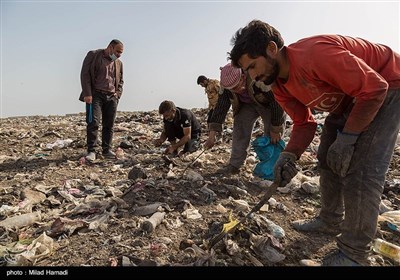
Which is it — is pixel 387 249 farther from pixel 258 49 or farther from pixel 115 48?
pixel 115 48

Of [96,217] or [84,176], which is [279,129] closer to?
[96,217]

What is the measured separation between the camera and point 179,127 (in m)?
5.80

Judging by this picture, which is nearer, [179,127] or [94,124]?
[94,124]

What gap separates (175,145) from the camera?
571cm

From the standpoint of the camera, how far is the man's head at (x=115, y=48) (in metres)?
5.61

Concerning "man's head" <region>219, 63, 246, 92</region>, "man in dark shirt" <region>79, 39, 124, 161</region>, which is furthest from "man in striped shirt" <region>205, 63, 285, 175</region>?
"man in dark shirt" <region>79, 39, 124, 161</region>

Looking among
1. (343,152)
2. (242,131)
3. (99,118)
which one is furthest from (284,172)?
(99,118)

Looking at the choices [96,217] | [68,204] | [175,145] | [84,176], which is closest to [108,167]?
[84,176]

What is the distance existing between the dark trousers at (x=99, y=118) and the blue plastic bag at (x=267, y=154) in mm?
2882

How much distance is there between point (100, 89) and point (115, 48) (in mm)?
749

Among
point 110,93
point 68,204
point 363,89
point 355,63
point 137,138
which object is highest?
point 355,63

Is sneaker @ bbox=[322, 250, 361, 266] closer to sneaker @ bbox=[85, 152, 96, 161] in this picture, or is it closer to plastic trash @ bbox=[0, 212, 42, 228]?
plastic trash @ bbox=[0, 212, 42, 228]

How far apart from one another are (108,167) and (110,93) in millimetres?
1369

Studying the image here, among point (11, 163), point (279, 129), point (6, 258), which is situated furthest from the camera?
point (11, 163)
